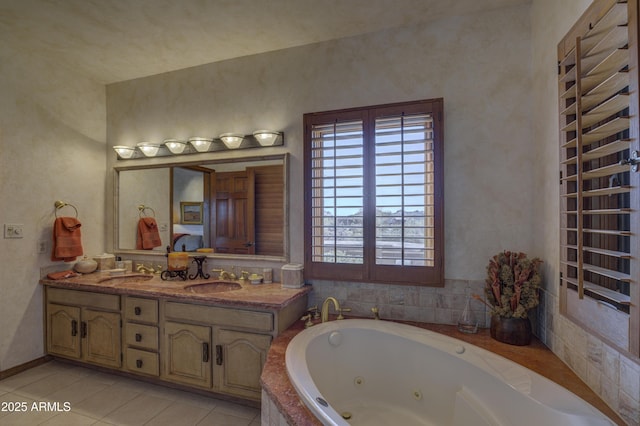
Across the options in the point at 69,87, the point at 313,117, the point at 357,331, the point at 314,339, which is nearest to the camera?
the point at 314,339

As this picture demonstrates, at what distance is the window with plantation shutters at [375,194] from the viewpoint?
2.00 meters

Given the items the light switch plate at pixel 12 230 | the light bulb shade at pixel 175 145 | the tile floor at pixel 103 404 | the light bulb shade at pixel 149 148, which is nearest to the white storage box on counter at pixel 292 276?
the tile floor at pixel 103 404

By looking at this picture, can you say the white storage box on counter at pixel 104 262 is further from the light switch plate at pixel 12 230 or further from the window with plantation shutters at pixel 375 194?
the window with plantation shutters at pixel 375 194

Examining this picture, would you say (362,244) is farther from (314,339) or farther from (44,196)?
(44,196)

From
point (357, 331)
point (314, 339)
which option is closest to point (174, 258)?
point (314, 339)

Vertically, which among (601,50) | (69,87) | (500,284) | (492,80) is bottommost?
(500,284)

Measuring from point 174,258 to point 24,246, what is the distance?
4.09ft

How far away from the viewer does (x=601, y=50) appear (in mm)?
1139

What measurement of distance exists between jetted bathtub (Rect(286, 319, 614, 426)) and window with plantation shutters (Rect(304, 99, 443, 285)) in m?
0.42

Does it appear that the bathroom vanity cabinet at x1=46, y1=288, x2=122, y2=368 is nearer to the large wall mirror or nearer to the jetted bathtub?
the large wall mirror

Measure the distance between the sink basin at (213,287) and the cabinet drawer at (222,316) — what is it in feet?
0.90

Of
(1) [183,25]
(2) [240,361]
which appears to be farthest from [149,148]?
(2) [240,361]

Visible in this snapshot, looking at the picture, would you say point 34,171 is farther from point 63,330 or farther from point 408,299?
point 408,299

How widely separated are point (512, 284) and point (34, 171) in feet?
12.4
